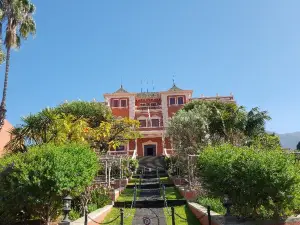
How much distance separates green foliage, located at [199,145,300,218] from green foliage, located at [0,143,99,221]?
394cm

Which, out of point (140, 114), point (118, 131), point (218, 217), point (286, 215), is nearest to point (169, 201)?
point (218, 217)

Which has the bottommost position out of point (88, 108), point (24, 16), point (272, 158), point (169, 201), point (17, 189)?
point (169, 201)

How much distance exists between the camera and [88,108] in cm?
3066

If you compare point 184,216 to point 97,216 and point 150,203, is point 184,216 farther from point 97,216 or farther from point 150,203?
point 97,216

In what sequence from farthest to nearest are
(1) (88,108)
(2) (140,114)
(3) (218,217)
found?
(2) (140,114)
(1) (88,108)
(3) (218,217)

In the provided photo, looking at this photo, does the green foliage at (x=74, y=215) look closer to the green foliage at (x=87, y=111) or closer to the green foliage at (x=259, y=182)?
the green foliage at (x=259, y=182)

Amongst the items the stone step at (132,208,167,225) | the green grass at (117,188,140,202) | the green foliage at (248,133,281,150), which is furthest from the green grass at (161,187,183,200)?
the green foliage at (248,133,281,150)

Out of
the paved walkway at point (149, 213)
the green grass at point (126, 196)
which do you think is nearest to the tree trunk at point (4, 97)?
the green grass at point (126, 196)

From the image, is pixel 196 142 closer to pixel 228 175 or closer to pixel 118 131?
pixel 118 131

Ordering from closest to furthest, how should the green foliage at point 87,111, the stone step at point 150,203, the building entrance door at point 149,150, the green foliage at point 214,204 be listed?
the green foliage at point 214,204 → the stone step at point 150,203 → the green foliage at point 87,111 → the building entrance door at point 149,150

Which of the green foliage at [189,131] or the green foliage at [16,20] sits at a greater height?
the green foliage at [16,20]

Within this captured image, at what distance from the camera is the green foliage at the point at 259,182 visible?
723 cm

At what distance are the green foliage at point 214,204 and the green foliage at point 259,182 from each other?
1.86 meters

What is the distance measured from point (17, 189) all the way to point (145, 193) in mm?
9332
